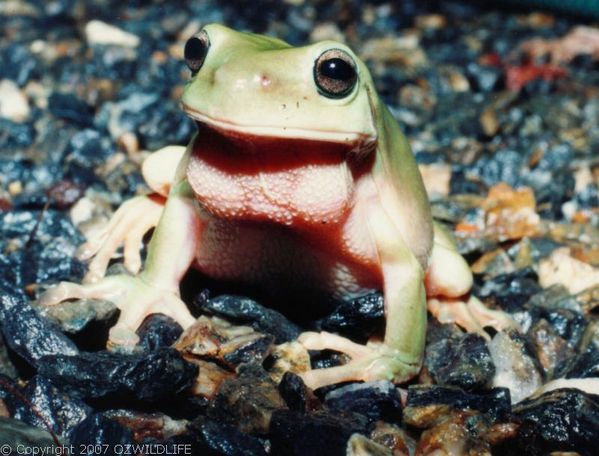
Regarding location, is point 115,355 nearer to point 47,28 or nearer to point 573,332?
point 573,332

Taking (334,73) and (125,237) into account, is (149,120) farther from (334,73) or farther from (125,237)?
(334,73)

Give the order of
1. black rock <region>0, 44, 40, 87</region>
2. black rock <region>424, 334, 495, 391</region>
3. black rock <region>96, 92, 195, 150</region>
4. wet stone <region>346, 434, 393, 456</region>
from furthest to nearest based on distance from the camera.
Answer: black rock <region>0, 44, 40, 87</region>
black rock <region>96, 92, 195, 150</region>
black rock <region>424, 334, 495, 391</region>
wet stone <region>346, 434, 393, 456</region>

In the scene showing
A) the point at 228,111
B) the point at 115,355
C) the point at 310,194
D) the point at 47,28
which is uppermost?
the point at 228,111

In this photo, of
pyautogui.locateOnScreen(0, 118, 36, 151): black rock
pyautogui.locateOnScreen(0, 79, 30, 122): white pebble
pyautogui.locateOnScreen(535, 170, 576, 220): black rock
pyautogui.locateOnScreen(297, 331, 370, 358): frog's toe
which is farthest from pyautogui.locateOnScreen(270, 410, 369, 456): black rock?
pyautogui.locateOnScreen(0, 79, 30, 122): white pebble

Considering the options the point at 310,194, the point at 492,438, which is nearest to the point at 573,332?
the point at 492,438

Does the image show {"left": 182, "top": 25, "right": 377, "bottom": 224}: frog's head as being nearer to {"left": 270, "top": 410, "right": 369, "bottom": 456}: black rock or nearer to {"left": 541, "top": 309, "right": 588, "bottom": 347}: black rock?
{"left": 270, "top": 410, "right": 369, "bottom": 456}: black rock
